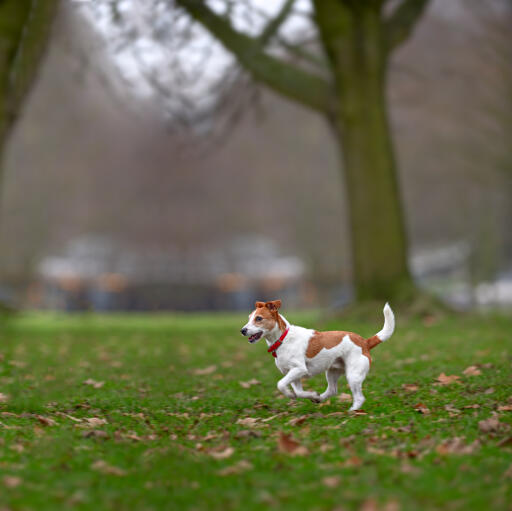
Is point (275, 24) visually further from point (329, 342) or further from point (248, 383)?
point (329, 342)

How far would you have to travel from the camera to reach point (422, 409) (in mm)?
5449

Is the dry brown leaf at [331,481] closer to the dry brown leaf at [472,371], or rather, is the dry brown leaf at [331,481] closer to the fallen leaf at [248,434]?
the fallen leaf at [248,434]

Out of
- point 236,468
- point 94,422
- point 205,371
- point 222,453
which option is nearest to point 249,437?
point 222,453

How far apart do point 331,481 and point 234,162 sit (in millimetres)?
37137

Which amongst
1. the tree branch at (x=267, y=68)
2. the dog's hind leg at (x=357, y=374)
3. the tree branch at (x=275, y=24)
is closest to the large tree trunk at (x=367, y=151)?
the tree branch at (x=267, y=68)

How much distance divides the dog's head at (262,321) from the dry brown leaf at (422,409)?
1359 mm

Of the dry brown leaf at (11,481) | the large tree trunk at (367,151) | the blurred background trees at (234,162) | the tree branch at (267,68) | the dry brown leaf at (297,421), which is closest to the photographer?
the dry brown leaf at (11,481)

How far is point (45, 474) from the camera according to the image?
3982 mm

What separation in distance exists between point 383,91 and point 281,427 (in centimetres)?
1158

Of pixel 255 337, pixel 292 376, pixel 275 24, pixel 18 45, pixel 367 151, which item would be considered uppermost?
pixel 275 24

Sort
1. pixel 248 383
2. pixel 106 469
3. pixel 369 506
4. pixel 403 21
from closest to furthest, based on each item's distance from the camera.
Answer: pixel 369 506, pixel 106 469, pixel 248 383, pixel 403 21

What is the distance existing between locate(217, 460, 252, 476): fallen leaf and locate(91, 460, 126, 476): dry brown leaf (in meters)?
0.62

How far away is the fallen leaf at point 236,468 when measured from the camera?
4.05m

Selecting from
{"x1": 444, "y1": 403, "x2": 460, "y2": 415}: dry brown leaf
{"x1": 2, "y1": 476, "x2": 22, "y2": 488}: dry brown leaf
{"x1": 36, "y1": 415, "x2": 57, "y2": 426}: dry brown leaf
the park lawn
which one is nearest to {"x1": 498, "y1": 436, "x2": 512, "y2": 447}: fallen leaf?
the park lawn
